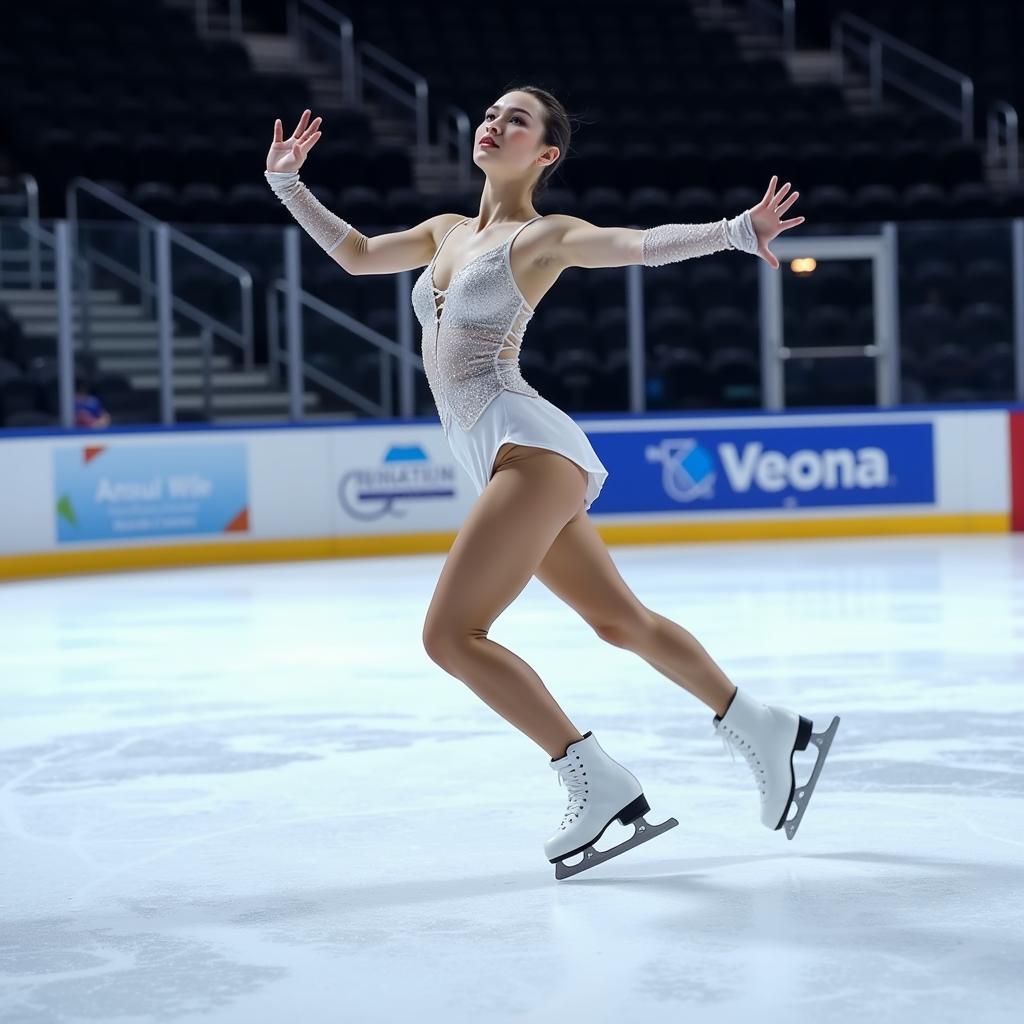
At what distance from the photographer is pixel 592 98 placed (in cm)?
1823

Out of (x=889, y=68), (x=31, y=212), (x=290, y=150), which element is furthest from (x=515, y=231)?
(x=889, y=68)

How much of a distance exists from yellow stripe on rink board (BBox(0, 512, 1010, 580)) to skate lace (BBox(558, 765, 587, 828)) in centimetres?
815

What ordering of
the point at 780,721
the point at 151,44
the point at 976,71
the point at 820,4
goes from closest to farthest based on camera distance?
the point at 780,721 → the point at 151,44 → the point at 976,71 → the point at 820,4

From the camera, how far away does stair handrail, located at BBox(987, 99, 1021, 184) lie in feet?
59.4

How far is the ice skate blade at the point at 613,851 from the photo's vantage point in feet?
11.7

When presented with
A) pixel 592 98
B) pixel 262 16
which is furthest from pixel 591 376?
pixel 262 16

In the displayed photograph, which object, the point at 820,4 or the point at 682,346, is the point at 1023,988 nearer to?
the point at 682,346

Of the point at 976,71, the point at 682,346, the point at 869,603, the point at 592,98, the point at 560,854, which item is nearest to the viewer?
the point at 560,854

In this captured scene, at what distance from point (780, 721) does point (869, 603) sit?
5.05 meters

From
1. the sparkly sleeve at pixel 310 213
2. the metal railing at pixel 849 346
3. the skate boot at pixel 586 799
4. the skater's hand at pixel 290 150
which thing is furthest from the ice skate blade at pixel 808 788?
the metal railing at pixel 849 346

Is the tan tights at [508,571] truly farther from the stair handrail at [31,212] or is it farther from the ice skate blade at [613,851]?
the stair handrail at [31,212]

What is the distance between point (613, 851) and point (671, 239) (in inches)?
49.4

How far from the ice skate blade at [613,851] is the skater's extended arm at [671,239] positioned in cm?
116

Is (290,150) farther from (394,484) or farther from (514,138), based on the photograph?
(394,484)
